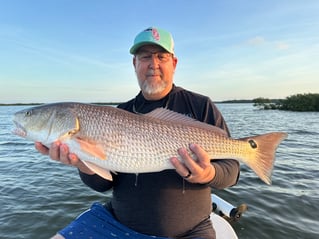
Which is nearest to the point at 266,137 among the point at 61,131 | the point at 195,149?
the point at 195,149

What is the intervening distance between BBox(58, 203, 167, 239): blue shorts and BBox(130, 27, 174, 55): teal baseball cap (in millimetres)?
2065

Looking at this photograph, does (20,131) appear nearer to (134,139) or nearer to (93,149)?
(93,149)

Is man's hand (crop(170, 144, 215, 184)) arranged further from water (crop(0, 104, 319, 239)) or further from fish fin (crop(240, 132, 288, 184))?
water (crop(0, 104, 319, 239))

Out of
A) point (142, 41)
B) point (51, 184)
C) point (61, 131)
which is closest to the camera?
point (61, 131)

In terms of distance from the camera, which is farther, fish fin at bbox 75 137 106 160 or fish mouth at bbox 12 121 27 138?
fish mouth at bbox 12 121 27 138

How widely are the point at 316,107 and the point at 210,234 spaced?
4440 cm

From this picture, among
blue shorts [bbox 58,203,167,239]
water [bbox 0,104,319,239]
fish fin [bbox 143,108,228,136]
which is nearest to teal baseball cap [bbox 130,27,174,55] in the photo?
fish fin [bbox 143,108,228,136]

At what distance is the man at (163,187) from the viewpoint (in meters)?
2.80

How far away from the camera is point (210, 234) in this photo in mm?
2912

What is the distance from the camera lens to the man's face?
3490 mm

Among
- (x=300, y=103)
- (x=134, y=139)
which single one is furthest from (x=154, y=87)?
(x=300, y=103)

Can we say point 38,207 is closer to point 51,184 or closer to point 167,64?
point 51,184

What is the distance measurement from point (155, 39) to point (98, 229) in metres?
2.27

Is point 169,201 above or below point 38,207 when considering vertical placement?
above
